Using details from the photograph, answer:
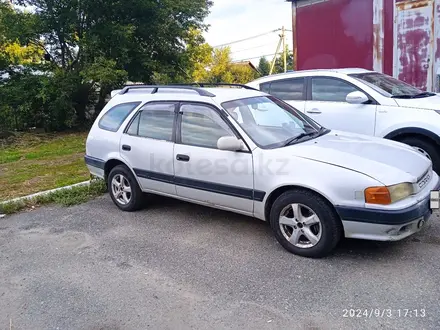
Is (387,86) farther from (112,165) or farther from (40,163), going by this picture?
(40,163)

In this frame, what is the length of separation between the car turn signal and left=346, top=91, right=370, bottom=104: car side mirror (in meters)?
→ 2.73

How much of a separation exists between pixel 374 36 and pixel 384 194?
7307 mm

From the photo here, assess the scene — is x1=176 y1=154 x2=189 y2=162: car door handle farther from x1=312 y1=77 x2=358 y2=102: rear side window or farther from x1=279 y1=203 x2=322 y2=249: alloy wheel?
x1=312 y1=77 x2=358 y2=102: rear side window

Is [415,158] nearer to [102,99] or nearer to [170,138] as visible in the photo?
[170,138]

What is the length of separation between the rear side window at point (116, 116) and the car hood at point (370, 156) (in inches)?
95.5

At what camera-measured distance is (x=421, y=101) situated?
5.48 meters

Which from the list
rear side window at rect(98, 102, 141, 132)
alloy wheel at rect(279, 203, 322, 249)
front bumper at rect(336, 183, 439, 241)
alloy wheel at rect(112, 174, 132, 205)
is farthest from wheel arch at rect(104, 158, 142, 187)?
front bumper at rect(336, 183, 439, 241)

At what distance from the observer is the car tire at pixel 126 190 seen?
16.8 feet

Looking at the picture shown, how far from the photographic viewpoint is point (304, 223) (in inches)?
142

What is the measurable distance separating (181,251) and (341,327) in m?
1.80

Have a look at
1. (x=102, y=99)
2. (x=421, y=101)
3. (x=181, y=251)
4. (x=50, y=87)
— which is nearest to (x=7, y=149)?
(x=50, y=87)

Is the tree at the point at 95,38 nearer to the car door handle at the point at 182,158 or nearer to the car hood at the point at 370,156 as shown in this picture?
the car door handle at the point at 182,158
